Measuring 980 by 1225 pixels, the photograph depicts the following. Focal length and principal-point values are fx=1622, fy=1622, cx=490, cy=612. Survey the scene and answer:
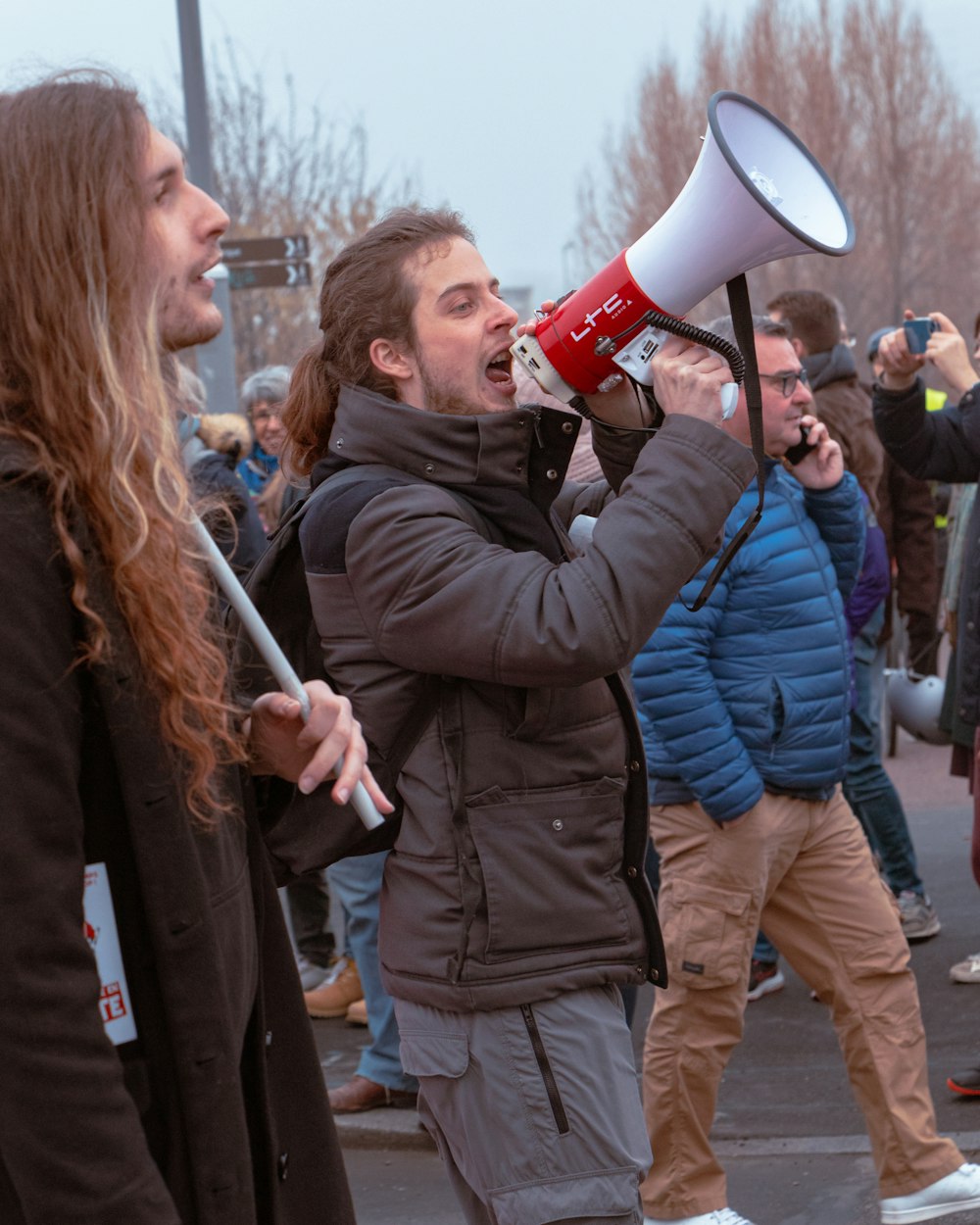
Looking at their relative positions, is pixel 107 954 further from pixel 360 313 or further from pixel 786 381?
pixel 786 381

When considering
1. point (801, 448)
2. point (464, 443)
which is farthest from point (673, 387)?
point (801, 448)

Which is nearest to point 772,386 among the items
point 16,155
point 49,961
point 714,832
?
point 714,832

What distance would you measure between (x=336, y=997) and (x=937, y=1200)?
261 centimetres

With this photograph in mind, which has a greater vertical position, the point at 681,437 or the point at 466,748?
the point at 681,437

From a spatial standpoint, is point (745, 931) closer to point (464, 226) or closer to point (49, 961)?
point (464, 226)

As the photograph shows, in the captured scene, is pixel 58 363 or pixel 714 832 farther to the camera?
pixel 714 832

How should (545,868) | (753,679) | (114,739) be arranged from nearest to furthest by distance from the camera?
1. (114,739)
2. (545,868)
3. (753,679)

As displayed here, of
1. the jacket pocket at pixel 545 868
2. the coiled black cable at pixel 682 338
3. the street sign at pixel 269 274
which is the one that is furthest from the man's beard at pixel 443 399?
the street sign at pixel 269 274

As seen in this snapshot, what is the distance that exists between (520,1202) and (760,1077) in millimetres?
2697

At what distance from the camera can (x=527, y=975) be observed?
7.87 ft

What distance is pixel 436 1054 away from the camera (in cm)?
245

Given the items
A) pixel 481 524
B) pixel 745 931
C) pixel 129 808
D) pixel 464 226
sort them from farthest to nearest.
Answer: pixel 745 931
pixel 464 226
pixel 481 524
pixel 129 808

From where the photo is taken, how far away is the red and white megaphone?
8.17ft

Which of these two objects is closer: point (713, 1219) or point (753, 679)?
point (713, 1219)
